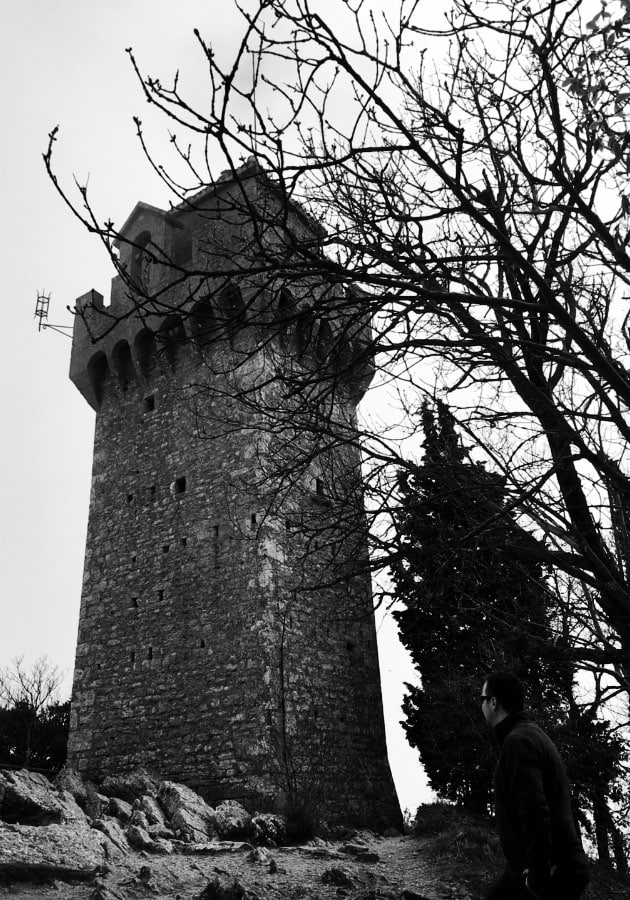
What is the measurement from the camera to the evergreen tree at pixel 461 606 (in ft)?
18.7

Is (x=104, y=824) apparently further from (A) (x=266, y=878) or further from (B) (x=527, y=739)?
(B) (x=527, y=739)

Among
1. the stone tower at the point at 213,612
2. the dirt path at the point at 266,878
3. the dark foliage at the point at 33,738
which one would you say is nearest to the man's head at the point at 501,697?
the dirt path at the point at 266,878

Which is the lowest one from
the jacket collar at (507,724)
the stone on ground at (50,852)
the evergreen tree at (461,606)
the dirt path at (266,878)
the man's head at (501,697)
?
the dirt path at (266,878)

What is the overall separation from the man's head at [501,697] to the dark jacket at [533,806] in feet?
0.37

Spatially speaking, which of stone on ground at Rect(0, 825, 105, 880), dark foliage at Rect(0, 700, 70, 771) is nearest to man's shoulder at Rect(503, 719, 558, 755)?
stone on ground at Rect(0, 825, 105, 880)

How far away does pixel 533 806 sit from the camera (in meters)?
2.65

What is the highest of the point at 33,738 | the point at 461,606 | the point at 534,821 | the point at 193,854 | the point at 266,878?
the point at 33,738

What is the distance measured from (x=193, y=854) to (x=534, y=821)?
6.60 metres

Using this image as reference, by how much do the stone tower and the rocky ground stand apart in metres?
0.90

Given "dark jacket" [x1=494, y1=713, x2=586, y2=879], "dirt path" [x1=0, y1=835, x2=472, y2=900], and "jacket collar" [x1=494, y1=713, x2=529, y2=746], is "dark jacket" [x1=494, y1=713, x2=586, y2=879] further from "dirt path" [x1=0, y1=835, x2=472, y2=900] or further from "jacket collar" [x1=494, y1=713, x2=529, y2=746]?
"dirt path" [x1=0, y1=835, x2=472, y2=900]

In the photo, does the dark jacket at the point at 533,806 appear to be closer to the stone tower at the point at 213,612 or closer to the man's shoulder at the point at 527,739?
the man's shoulder at the point at 527,739

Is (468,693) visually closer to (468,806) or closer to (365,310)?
(468,806)

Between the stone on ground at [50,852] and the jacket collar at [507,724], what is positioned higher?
the jacket collar at [507,724]

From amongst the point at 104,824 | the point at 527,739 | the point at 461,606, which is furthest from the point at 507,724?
the point at 104,824
